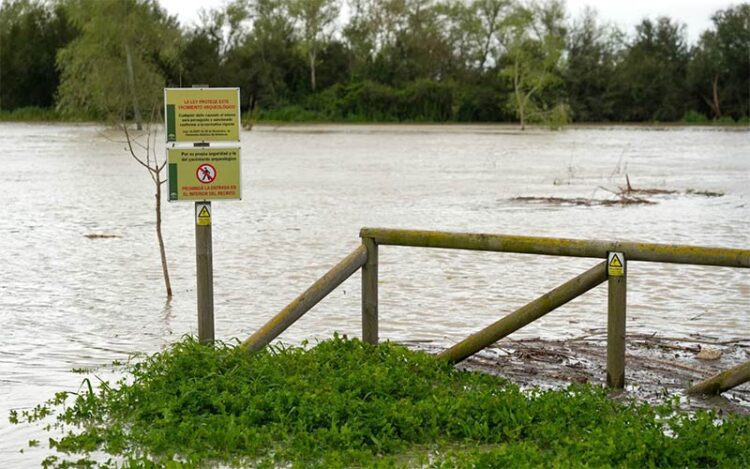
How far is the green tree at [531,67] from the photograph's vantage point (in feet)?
291

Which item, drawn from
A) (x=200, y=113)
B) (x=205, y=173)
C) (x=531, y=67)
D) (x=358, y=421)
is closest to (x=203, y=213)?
(x=205, y=173)

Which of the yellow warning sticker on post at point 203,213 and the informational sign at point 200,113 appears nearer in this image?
the informational sign at point 200,113

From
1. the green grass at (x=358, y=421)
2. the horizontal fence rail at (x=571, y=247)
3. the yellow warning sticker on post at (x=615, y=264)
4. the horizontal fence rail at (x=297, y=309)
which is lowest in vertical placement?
the green grass at (x=358, y=421)

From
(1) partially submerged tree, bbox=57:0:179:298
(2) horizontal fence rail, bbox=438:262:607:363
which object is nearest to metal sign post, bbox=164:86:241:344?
(2) horizontal fence rail, bbox=438:262:607:363

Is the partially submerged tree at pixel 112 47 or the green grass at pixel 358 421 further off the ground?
the partially submerged tree at pixel 112 47

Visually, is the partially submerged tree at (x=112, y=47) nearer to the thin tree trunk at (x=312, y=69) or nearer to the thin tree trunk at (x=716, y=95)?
the thin tree trunk at (x=312, y=69)

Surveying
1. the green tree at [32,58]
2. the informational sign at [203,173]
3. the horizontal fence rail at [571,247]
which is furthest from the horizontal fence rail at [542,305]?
the green tree at [32,58]

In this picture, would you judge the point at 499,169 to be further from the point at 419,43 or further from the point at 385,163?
the point at 419,43

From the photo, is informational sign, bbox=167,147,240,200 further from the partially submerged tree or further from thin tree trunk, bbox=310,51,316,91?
thin tree trunk, bbox=310,51,316,91

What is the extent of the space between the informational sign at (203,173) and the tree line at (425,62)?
75.2 m

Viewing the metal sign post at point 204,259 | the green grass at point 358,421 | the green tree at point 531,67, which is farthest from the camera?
the green tree at point 531,67

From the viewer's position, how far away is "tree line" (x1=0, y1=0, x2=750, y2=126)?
91.1 m

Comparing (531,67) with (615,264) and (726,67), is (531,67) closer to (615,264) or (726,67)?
(726,67)

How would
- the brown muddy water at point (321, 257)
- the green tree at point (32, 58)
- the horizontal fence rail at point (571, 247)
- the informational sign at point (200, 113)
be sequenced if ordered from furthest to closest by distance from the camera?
the green tree at point (32, 58), the brown muddy water at point (321, 257), the informational sign at point (200, 113), the horizontal fence rail at point (571, 247)
